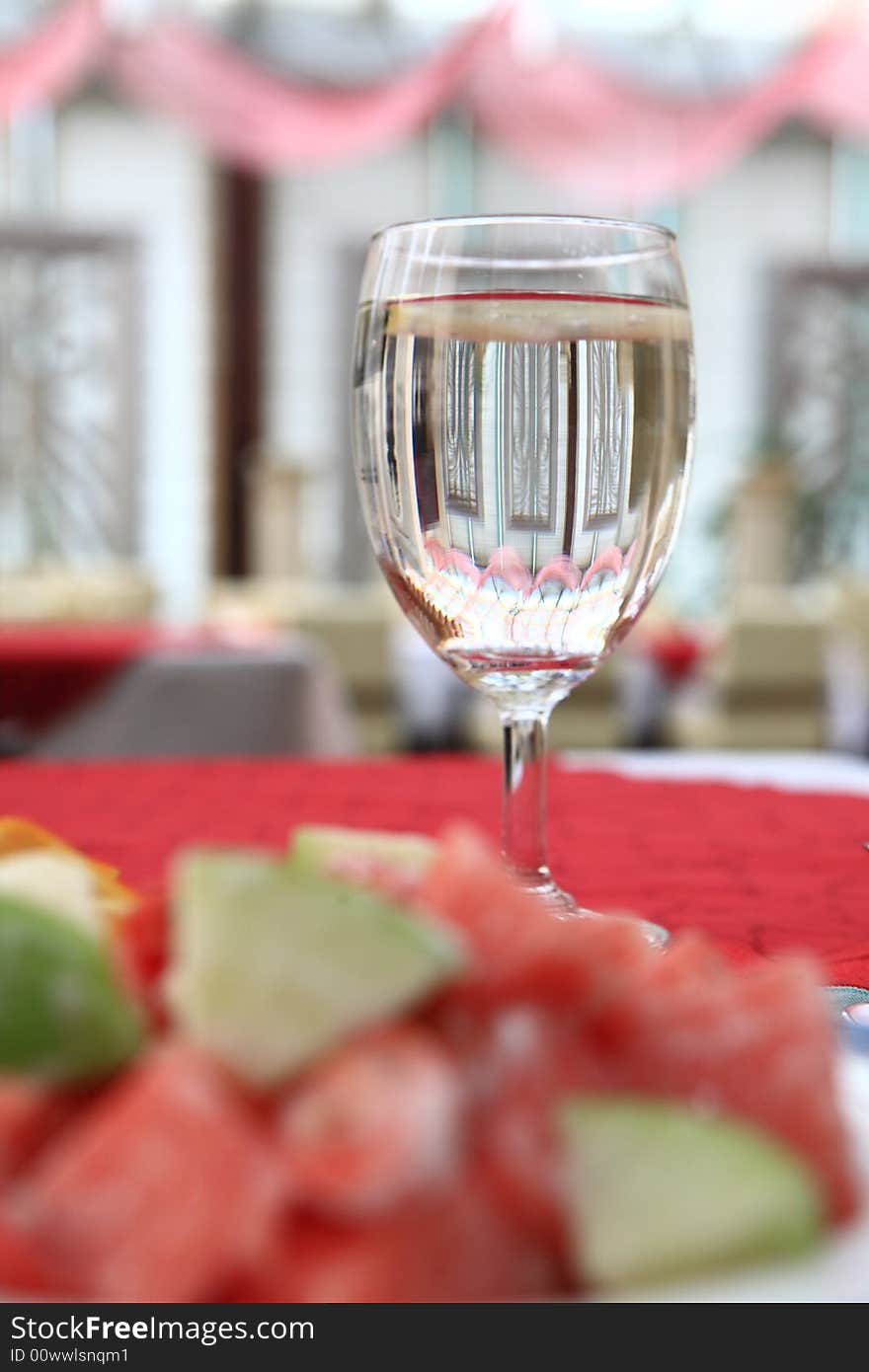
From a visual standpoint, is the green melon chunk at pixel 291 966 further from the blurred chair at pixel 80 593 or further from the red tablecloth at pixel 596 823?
the blurred chair at pixel 80 593

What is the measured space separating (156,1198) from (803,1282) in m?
0.09

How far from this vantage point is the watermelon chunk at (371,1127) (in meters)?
0.22

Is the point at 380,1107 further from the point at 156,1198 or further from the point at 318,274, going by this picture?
the point at 318,274

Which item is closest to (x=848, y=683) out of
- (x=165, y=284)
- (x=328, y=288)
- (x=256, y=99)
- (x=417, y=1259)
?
(x=256, y=99)

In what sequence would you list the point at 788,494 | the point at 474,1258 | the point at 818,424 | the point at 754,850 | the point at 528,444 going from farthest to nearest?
the point at 818,424
the point at 788,494
the point at 754,850
the point at 528,444
the point at 474,1258

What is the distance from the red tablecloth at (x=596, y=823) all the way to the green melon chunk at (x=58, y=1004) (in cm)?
28

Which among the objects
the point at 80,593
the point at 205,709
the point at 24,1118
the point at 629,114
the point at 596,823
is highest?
the point at 629,114

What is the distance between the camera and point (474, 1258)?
223 millimetres

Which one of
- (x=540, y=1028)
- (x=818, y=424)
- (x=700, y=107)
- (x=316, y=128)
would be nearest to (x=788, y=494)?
(x=818, y=424)

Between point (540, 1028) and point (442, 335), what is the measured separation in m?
0.31

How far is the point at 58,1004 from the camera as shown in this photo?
23cm

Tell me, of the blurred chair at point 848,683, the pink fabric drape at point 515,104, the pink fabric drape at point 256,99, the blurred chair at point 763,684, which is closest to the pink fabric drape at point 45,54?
the pink fabric drape at point 515,104

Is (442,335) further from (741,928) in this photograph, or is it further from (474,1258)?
(474,1258)

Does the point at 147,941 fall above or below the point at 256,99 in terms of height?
below
